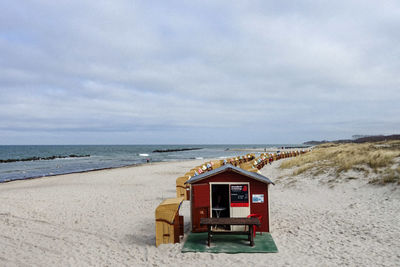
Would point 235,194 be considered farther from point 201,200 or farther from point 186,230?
point 186,230

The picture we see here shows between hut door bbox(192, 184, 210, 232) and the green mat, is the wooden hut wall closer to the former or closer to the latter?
hut door bbox(192, 184, 210, 232)

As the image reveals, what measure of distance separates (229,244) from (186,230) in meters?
2.07

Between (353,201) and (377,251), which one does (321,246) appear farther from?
(353,201)

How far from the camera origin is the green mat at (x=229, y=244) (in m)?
7.73

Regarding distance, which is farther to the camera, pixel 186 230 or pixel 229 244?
pixel 186 230

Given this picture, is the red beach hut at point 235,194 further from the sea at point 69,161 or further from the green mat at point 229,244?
the sea at point 69,161

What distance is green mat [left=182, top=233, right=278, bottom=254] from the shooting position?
773 cm

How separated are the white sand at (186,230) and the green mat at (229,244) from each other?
25cm

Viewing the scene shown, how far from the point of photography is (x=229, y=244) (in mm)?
8180

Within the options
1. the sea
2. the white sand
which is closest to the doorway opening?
the white sand

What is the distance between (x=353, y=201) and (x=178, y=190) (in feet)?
25.9

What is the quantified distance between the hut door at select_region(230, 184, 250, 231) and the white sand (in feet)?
3.96

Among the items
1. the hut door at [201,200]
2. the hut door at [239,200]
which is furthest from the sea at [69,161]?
the hut door at [239,200]

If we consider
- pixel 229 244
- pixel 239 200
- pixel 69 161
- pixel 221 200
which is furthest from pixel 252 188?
pixel 69 161
